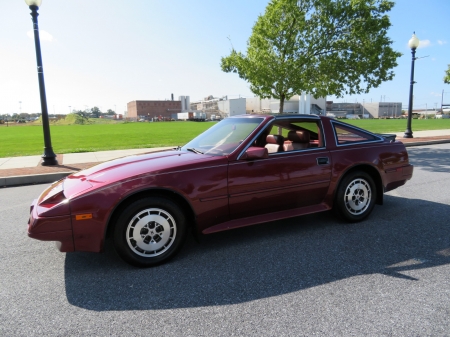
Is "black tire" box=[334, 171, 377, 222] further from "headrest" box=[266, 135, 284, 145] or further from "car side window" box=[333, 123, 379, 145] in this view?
"headrest" box=[266, 135, 284, 145]

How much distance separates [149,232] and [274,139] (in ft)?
6.52

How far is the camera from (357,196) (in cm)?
434

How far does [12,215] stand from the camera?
5.09 meters

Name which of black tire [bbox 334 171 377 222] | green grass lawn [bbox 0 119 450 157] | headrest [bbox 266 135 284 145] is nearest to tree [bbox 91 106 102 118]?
green grass lawn [bbox 0 119 450 157]

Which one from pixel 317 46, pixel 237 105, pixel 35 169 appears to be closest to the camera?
pixel 35 169

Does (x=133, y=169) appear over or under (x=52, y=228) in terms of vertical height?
over

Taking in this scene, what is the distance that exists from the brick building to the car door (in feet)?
430

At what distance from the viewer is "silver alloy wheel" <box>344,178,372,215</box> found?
4.27m

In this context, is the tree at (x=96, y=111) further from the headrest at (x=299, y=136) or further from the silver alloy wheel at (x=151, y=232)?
the silver alloy wheel at (x=151, y=232)

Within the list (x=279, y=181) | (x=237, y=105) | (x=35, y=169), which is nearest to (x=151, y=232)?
(x=279, y=181)

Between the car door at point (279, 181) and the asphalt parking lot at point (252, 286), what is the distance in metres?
0.43

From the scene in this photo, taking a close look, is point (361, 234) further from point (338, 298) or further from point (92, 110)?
point (92, 110)

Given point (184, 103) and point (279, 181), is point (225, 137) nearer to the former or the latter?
point (279, 181)

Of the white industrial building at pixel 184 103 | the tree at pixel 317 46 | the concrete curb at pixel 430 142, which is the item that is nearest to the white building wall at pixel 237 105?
the white industrial building at pixel 184 103
